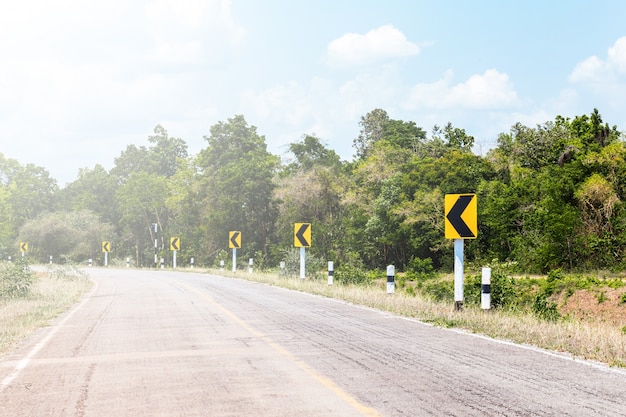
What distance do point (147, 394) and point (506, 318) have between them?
7.67m

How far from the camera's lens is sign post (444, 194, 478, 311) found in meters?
14.2

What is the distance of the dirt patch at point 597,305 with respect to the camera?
76.1ft

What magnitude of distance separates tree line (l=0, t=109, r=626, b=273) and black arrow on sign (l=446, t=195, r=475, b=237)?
59.0 ft

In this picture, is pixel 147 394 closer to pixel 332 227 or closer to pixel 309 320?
pixel 309 320

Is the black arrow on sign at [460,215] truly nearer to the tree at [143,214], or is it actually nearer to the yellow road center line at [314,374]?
the yellow road center line at [314,374]

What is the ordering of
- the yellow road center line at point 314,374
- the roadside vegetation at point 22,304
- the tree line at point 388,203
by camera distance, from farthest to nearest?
the tree line at point 388,203
the roadside vegetation at point 22,304
the yellow road center line at point 314,374

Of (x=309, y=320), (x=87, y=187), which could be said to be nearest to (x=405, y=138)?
(x=309, y=320)

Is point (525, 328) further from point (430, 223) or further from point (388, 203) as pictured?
point (388, 203)

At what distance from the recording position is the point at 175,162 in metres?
110

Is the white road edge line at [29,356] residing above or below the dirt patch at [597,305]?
above

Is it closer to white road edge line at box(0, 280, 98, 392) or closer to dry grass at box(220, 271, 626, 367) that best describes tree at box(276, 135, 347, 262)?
dry grass at box(220, 271, 626, 367)

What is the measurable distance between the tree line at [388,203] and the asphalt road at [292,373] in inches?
847

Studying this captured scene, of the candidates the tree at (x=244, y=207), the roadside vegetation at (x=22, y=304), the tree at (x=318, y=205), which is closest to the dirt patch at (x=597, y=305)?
the roadside vegetation at (x=22, y=304)

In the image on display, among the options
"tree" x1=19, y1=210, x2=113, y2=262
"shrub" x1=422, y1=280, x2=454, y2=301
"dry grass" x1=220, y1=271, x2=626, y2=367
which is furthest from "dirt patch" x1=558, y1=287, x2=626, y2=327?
"tree" x1=19, y1=210, x2=113, y2=262
